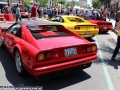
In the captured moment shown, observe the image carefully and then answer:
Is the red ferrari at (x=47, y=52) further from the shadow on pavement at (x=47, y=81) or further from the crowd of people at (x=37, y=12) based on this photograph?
the crowd of people at (x=37, y=12)

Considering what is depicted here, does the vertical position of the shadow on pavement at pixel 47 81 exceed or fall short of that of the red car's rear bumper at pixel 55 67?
it falls short

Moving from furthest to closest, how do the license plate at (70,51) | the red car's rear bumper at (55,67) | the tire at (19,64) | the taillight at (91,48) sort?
1. the taillight at (91,48)
2. the tire at (19,64)
3. the license plate at (70,51)
4. the red car's rear bumper at (55,67)

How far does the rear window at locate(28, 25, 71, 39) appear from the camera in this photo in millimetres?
4445

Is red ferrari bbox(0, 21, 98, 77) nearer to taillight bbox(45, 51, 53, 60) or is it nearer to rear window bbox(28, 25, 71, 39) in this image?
taillight bbox(45, 51, 53, 60)

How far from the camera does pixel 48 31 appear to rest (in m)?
4.90

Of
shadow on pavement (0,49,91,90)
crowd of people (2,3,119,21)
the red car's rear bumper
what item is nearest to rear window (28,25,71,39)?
the red car's rear bumper

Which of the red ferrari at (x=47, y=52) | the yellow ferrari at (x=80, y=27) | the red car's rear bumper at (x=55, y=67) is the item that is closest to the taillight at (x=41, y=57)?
the red ferrari at (x=47, y=52)

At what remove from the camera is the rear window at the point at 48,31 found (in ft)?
14.6

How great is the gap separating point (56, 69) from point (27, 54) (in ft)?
2.29

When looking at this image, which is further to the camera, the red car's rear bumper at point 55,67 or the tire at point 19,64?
the tire at point 19,64

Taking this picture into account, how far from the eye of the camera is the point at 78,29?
8.08 m

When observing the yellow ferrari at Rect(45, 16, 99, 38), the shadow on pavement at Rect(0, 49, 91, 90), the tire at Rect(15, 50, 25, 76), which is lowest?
the shadow on pavement at Rect(0, 49, 91, 90)

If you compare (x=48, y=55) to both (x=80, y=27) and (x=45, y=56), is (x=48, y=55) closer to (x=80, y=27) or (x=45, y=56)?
(x=45, y=56)

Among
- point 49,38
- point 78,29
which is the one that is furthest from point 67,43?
point 78,29
